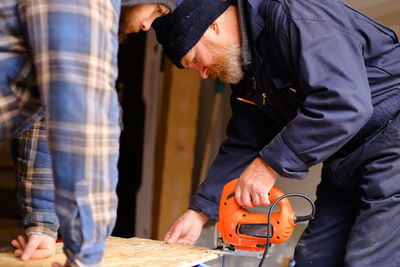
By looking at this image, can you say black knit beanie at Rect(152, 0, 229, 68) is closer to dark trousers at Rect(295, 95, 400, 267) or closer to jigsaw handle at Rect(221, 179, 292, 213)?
jigsaw handle at Rect(221, 179, 292, 213)

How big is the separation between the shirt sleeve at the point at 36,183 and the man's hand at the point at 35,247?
0.03 meters

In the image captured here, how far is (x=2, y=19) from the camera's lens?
31.8 inches

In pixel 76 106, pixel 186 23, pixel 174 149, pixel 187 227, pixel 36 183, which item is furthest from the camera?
pixel 174 149

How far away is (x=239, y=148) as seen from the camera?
6.50ft

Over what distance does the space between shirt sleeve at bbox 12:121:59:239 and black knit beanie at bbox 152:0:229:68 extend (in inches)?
24.4

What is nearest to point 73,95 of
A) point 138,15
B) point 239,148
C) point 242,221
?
point 138,15

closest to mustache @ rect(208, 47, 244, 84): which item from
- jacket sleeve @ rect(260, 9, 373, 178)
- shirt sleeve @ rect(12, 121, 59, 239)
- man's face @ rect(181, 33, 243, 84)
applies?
man's face @ rect(181, 33, 243, 84)

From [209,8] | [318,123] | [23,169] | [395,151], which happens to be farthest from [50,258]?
[395,151]

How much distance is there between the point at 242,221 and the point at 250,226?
0.04m

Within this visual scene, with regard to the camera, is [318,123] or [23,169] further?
[23,169]

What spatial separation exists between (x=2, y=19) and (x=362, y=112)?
105 cm

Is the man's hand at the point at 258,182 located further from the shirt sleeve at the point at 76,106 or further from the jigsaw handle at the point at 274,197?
the shirt sleeve at the point at 76,106

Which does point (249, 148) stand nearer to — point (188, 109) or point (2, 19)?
point (2, 19)

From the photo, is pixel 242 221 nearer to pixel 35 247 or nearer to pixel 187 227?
pixel 187 227
